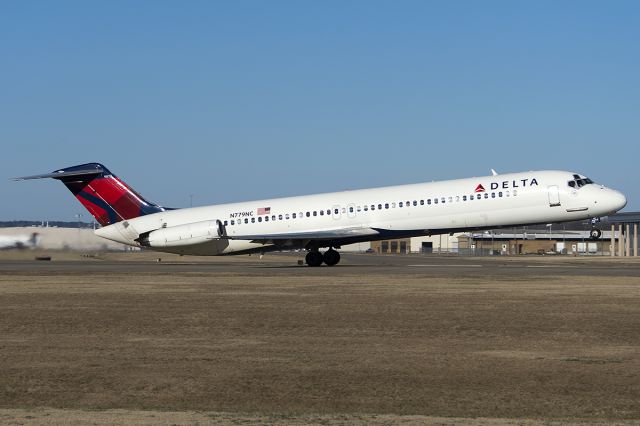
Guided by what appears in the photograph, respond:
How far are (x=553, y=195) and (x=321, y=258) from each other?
13.2 metres

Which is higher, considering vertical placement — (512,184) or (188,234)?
(512,184)

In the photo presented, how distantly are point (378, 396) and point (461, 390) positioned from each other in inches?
49.3

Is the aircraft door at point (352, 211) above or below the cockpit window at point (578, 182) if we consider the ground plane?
below

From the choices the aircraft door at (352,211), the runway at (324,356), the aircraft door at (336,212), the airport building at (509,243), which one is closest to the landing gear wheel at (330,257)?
the aircraft door at (336,212)

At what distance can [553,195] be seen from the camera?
46375 millimetres

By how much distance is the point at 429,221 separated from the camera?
47.7 m

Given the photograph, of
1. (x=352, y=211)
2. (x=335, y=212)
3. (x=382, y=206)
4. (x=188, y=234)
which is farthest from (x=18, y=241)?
(x=382, y=206)

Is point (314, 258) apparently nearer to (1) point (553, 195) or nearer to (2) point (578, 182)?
(1) point (553, 195)

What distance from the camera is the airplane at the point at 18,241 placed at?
5453 centimetres

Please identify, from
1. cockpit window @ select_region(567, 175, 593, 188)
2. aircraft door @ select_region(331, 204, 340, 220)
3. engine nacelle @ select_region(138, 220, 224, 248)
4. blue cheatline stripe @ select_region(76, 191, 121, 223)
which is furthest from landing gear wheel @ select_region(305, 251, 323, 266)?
cockpit window @ select_region(567, 175, 593, 188)


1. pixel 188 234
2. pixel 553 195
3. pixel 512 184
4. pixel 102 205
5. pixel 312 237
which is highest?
pixel 512 184

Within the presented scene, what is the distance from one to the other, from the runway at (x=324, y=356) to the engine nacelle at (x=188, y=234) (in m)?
20.8

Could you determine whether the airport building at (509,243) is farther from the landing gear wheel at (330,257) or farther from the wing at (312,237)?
the wing at (312,237)

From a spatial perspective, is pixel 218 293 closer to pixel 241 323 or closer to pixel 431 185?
pixel 241 323
